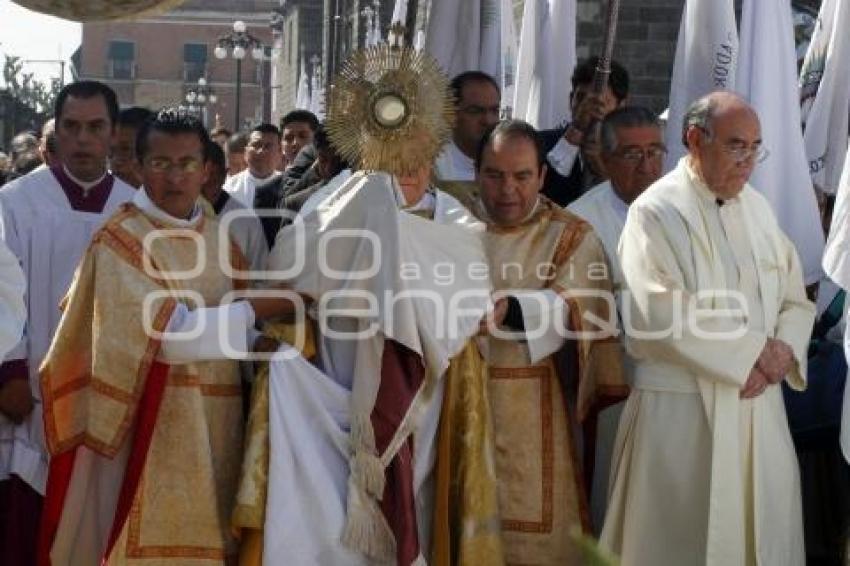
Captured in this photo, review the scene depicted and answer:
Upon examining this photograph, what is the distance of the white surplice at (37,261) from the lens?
228 inches

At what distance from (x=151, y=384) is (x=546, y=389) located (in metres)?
1.35

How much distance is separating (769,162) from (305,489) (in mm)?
2413

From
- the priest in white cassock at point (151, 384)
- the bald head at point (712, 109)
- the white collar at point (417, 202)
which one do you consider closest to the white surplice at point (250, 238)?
the priest in white cassock at point (151, 384)

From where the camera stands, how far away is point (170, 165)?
5.29 metres

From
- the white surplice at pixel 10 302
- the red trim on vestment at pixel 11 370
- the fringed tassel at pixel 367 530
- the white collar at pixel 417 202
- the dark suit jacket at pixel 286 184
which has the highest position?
the white collar at pixel 417 202

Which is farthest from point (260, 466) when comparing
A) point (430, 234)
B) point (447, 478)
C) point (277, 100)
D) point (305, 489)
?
point (277, 100)

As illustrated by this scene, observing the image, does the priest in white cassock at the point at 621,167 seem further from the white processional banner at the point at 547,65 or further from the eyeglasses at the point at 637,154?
the white processional banner at the point at 547,65

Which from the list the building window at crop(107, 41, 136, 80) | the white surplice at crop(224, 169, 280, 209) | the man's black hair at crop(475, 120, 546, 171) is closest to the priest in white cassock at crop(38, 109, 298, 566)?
the man's black hair at crop(475, 120, 546, 171)

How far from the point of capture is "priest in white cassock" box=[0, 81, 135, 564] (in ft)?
19.0

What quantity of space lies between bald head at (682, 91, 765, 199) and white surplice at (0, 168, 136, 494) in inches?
87.2

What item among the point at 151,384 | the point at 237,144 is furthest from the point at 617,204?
the point at 237,144

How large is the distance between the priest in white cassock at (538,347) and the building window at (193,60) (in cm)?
6676

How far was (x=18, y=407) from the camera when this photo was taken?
569 cm

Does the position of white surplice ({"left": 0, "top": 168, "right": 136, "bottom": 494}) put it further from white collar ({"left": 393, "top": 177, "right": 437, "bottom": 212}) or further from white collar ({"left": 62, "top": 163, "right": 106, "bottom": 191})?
white collar ({"left": 393, "top": 177, "right": 437, "bottom": 212})
